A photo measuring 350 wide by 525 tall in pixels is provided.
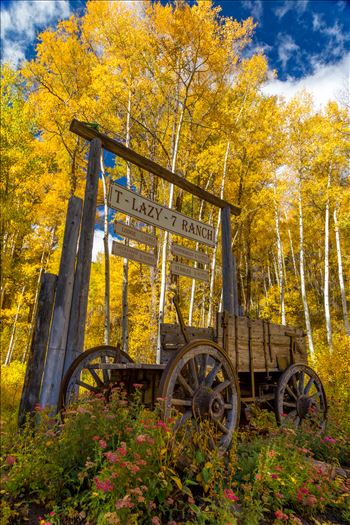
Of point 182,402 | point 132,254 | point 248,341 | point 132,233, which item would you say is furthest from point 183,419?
point 132,233

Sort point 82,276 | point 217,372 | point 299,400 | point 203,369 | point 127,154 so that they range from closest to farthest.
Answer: point 203,369, point 217,372, point 82,276, point 127,154, point 299,400

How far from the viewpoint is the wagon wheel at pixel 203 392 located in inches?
111

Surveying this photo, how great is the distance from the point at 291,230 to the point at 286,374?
716 inches

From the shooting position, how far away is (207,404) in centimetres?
312

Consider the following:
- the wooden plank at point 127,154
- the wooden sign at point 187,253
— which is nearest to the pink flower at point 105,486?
the wooden sign at point 187,253

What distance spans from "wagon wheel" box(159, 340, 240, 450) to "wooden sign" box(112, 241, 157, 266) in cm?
162

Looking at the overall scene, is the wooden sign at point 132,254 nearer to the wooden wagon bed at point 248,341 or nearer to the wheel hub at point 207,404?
the wooden wagon bed at point 248,341

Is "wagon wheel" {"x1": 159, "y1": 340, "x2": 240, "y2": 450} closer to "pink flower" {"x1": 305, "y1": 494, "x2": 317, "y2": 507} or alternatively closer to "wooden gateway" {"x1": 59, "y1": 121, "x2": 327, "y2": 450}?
"wooden gateway" {"x1": 59, "y1": 121, "x2": 327, "y2": 450}

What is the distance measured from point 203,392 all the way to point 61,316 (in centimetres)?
172

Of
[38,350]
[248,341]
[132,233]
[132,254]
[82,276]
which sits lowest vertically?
[38,350]

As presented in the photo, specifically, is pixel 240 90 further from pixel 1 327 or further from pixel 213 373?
pixel 1 327

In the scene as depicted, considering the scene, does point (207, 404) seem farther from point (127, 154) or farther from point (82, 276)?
point (127, 154)

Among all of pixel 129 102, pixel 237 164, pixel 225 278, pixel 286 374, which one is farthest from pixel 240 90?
pixel 286 374

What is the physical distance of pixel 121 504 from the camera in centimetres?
183
